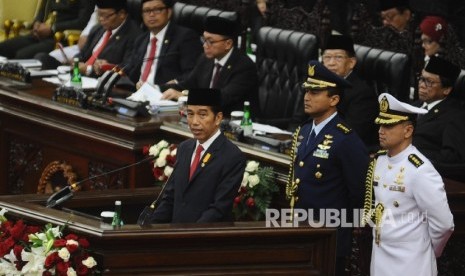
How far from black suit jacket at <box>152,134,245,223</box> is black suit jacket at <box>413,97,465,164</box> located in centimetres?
149

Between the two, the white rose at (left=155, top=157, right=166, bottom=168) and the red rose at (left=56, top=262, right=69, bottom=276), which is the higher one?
the white rose at (left=155, top=157, right=166, bottom=168)

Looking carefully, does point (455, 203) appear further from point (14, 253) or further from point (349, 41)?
point (14, 253)

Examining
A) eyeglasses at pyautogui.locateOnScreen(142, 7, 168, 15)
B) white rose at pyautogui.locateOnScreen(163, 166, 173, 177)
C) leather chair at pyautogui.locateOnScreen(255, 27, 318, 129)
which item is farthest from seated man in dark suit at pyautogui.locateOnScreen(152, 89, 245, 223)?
eyeglasses at pyautogui.locateOnScreen(142, 7, 168, 15)

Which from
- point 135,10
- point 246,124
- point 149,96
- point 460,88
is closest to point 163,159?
point 246,124

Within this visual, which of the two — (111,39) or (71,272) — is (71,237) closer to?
(71,272)

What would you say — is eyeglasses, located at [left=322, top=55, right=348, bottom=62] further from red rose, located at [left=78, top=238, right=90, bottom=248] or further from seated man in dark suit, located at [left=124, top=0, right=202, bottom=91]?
red rose, located at [left=78, top=238, right=90, bottom=248]

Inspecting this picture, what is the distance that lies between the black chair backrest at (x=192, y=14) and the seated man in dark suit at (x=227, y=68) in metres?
1.14

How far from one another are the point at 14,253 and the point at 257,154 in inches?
82.3

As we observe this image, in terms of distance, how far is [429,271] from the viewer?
630 centimetres

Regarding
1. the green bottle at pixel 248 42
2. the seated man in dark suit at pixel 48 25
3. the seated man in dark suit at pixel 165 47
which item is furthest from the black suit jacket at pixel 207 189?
the seated man in dark suit at pixel 48 25

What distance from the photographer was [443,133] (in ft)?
25.1

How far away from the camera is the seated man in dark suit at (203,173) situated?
641 cm

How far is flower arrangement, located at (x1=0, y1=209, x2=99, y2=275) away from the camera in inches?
226

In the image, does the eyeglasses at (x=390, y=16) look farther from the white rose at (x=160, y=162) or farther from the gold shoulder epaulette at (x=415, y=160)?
the gold shoulder epaulette at (x=415, y=160)
